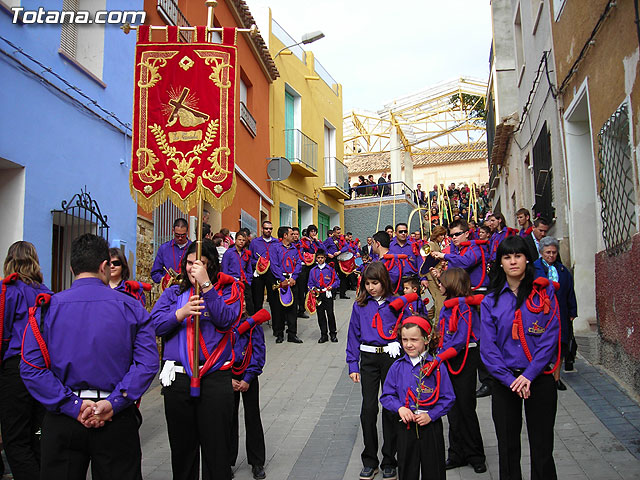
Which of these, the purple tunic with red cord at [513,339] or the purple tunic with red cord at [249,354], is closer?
the purple tunic with red cord at [513,339]

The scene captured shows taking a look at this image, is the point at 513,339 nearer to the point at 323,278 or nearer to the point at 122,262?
the point at 122,262

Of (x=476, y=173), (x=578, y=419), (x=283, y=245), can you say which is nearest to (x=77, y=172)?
(x=283, y=245)

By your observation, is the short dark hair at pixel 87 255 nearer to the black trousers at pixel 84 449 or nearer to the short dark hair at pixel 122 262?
the black trousers at pixel 84 449

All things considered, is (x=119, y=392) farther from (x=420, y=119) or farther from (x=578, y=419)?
(x=420, y=119)

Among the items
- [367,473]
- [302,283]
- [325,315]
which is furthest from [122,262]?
[302,283]

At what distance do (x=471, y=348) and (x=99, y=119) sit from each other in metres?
6.41

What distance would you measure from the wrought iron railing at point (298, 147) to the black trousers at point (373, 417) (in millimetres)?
14975

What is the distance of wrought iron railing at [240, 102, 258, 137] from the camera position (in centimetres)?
1584

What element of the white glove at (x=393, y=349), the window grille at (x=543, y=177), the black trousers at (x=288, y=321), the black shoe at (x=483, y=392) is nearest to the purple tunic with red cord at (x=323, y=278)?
the black trousers at (x=288, y=321)

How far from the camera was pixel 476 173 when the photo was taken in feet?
134

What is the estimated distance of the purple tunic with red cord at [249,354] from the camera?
5.40 metres

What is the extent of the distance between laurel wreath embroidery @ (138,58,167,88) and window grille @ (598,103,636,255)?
5.08 metres

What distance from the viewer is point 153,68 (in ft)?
18.4

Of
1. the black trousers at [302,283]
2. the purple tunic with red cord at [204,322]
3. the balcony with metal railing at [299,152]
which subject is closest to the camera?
the purple tunic with red cord at [204,322]
